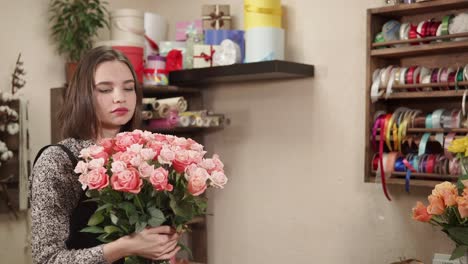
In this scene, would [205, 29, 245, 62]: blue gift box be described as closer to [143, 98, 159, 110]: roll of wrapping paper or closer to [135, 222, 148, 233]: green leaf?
[143, 98, 159, 110]: roll of wrapping paper

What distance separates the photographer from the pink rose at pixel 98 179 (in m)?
1.26

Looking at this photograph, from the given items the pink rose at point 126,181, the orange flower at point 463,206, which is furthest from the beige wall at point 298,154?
the pink rose at point 126,181

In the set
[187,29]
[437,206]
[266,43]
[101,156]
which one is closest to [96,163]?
[101,156]

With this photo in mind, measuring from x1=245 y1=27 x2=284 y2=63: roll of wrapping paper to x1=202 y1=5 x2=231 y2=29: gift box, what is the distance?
0.98 ft

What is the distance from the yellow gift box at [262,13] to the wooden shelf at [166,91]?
600 millimetres

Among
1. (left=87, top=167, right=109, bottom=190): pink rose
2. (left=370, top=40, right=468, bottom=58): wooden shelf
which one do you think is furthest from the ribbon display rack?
(left=87, top=167, right=109, bottom=190): pink rose

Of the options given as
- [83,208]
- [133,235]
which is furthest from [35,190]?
[133,235]

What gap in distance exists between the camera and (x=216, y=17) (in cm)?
292

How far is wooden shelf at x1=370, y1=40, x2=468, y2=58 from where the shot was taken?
6.88ft

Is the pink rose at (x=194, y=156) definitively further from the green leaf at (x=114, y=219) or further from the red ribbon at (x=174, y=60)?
the red ribbon at (x=174, y=60)

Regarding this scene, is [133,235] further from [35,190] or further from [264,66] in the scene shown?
[264,66]

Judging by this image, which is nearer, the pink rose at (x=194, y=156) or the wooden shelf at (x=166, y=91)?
the pink rose at (x=194, y=156)

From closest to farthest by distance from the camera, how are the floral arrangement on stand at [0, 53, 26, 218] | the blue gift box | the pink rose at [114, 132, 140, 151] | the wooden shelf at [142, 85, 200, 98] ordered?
the pink rose at [114, 132, 140, 151] < the floral arrangement on stand at [0, 53, 26, 218] < the blue gift box < the wooden shelf at [142, 85, 200, 98]

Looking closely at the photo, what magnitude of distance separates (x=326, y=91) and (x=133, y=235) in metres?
1.55
